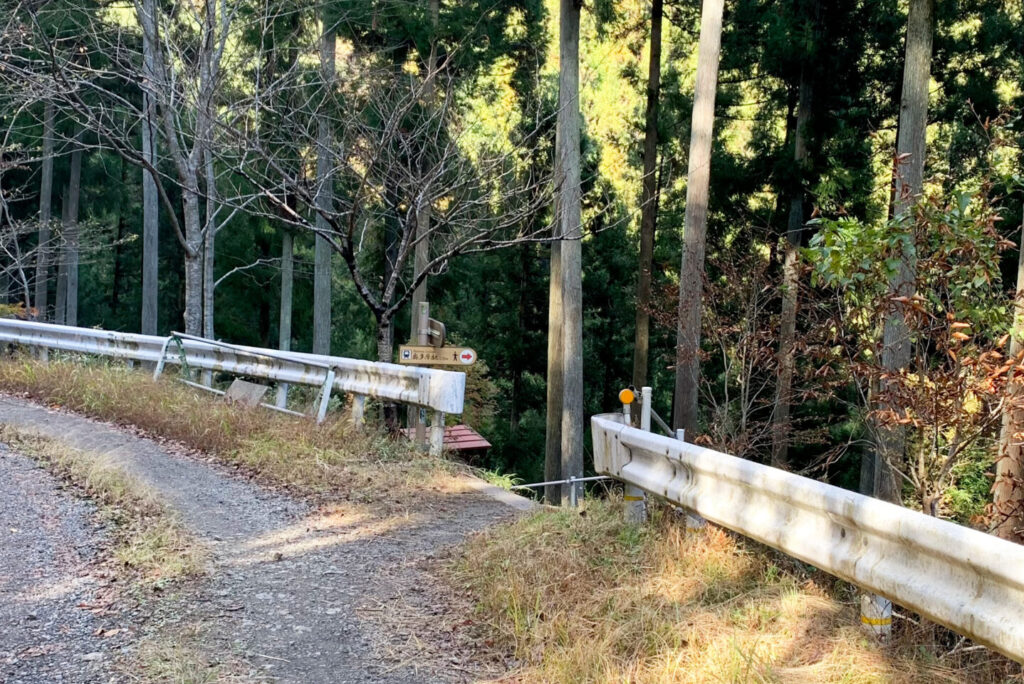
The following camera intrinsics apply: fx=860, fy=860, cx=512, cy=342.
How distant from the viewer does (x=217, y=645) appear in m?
3.89

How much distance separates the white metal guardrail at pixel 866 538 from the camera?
105 inches

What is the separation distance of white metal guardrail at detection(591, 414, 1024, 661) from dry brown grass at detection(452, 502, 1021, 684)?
0.97ft

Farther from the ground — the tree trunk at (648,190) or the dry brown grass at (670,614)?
the tree trunk at (648,190)

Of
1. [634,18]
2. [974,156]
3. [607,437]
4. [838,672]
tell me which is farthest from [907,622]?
[634,18]

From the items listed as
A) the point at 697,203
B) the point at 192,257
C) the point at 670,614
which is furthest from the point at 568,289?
the point at 670,614

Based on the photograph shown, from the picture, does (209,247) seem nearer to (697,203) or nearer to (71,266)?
(71,266)

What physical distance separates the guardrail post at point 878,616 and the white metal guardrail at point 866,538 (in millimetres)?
235

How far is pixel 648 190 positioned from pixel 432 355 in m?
13.5

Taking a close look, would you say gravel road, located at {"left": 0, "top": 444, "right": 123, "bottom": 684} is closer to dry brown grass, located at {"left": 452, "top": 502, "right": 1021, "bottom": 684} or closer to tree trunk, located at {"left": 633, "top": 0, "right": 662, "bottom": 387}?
dry brown grass, located at {"left": 452, "top": 502, "right": 1021, "bottom": 684}

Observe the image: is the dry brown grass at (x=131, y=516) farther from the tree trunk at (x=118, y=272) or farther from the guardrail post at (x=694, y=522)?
the tree trunk at (x=118, y=272)

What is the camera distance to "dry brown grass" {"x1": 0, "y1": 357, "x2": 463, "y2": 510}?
23.1ft

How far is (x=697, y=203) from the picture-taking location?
14.8 m

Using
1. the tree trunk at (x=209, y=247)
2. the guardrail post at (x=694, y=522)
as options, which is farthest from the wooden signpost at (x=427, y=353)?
the guardrail post at (x=694, y=522)

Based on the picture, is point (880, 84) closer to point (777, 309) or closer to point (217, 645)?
point (777, 309)
